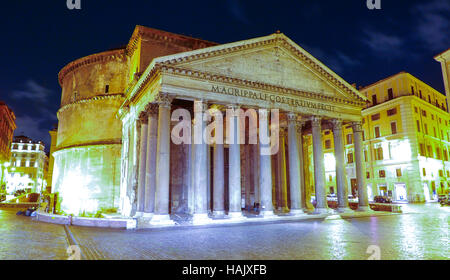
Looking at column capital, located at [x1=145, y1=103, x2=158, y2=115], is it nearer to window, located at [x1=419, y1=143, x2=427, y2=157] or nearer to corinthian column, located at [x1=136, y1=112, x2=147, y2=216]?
corinthian column, located at [x1=136, y1=112, x2=147, y2=216]

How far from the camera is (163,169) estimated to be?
1480 cm

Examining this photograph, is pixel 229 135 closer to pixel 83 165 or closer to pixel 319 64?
pixel 319 64

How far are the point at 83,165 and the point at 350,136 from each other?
110ft

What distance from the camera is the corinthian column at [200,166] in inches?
594

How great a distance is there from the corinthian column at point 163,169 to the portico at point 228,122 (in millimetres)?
50

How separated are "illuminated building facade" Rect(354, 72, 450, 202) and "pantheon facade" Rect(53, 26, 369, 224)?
630 inches

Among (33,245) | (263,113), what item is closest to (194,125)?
(263,113)

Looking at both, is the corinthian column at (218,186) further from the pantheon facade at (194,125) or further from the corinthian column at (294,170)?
the corinthian column at (294,170)

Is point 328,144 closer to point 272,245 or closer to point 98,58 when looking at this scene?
point 98,58

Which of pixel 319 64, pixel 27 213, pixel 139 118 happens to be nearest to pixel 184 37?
pixel 139 118

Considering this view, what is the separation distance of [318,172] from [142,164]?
11453 millimetres

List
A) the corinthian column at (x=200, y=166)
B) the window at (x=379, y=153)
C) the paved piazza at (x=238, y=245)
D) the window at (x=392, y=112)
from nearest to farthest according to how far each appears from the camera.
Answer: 1. the paved piazza at (x=238, y=245)
2. the corinthian column at (x=200, y=166)
3. the window at (x=392, y=112)
4. the window at (x=379, y=153)

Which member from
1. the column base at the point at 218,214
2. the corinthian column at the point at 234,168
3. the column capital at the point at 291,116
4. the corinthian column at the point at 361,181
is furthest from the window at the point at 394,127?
the column base at the point at 218,214
